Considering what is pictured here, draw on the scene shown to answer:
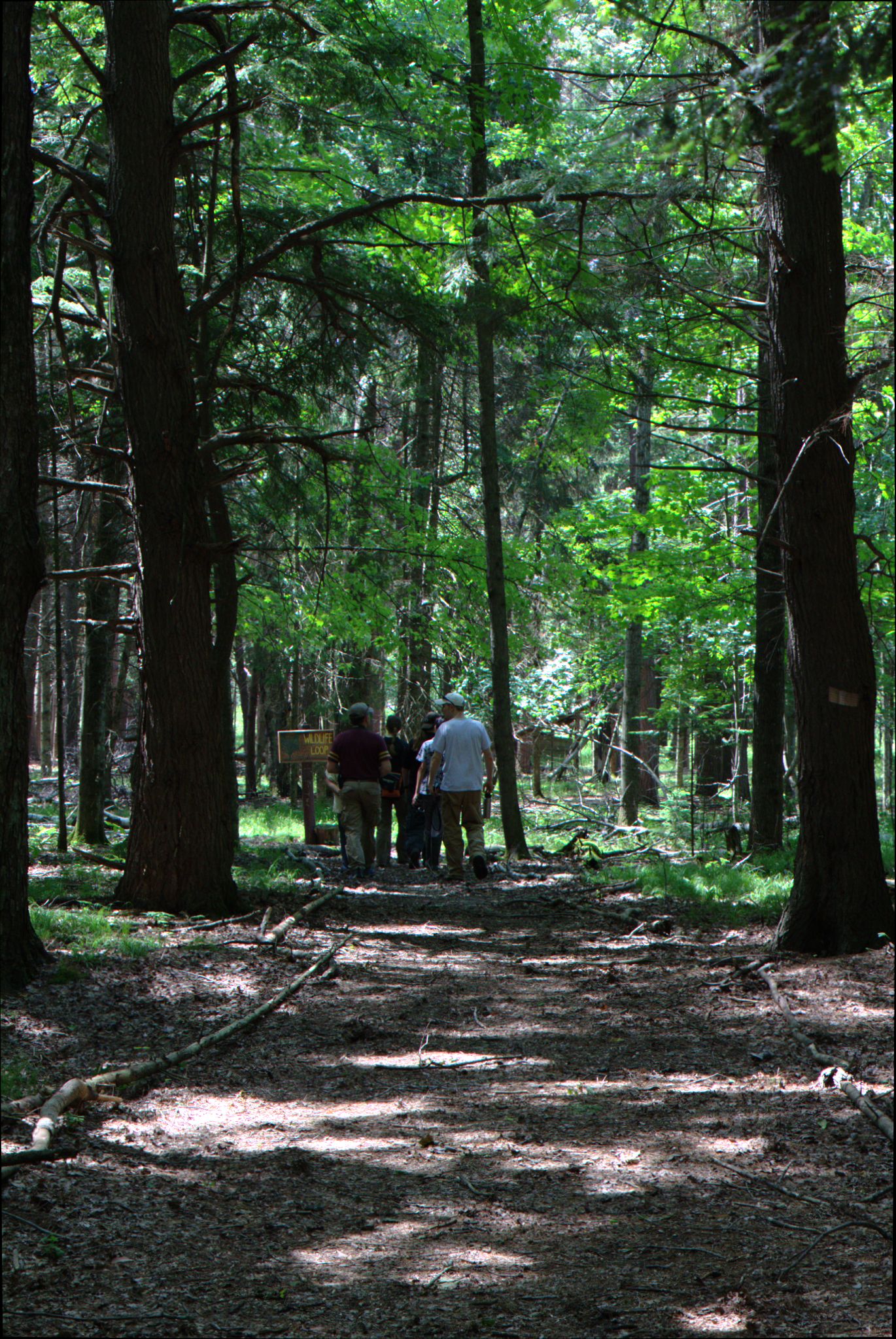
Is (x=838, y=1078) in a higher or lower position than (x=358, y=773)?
lower

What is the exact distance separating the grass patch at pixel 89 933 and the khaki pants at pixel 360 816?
5.09 m

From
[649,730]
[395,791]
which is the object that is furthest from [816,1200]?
[649,730]

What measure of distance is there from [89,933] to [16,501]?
3.50m

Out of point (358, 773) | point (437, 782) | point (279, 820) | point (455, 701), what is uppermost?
point (455, 701)

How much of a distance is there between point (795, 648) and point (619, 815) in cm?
1383

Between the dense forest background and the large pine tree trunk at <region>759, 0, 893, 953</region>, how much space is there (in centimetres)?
2

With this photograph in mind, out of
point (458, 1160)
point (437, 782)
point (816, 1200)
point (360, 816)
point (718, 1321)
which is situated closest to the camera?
point (718, 1321)

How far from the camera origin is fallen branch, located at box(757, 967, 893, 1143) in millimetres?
4707

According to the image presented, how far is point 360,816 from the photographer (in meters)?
14.6

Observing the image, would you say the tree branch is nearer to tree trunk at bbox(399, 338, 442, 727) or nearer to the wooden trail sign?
tree trunk at bbox(399, 338, 442, 727)

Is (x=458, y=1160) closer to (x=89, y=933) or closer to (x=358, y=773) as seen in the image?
(x=89, y=933)

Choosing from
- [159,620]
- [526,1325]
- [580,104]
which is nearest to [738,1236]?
[526,1325]

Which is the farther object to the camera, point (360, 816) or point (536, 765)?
point (536, 765)

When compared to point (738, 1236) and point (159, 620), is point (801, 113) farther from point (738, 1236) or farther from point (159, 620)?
point (159, 620)
